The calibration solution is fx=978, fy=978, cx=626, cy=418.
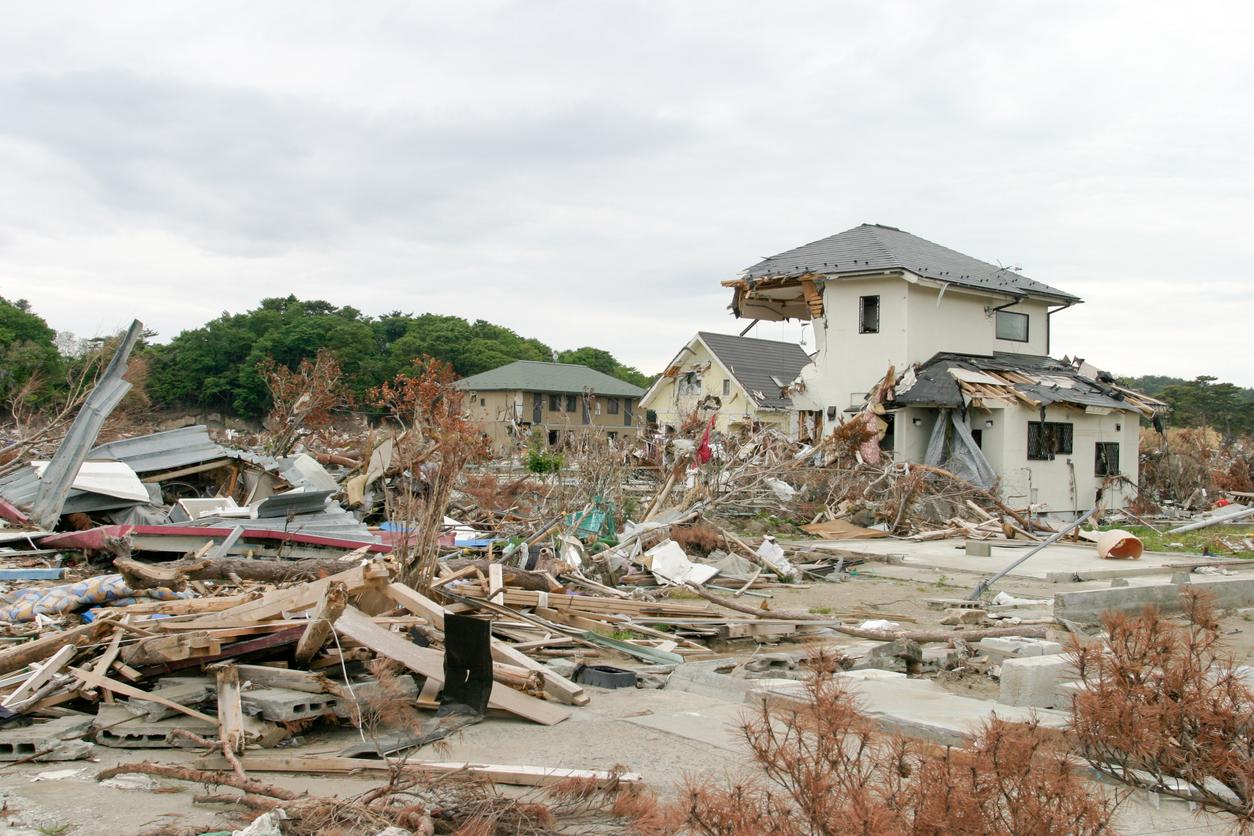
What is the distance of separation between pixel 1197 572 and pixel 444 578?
10660 millimetres

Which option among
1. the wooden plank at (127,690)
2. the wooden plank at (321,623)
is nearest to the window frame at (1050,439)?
the wooden plank at (321,623)

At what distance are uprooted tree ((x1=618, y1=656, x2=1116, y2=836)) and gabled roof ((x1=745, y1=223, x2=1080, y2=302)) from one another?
2230cm

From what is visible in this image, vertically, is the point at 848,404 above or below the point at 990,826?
above

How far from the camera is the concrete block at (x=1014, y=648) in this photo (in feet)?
23.8

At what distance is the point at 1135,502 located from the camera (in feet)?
80.9

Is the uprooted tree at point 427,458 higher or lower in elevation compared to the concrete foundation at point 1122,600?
higher

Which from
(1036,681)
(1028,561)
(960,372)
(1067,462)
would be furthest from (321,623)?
(1067,462)

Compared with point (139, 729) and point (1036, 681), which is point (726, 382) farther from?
point (139, 729)

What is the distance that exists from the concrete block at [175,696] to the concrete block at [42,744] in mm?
337

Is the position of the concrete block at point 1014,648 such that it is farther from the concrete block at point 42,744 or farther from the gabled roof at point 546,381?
the gabled roof at point 546,381

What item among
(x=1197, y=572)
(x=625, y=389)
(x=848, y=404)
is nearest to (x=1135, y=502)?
(x=848, y=404)

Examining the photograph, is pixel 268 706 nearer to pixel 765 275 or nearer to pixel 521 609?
pixel 521 609

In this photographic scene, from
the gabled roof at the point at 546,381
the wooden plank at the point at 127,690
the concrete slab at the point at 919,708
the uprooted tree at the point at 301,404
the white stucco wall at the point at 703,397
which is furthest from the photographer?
the gabled roof at the point at 546,381

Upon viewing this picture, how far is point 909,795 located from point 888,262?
75.9 ft
